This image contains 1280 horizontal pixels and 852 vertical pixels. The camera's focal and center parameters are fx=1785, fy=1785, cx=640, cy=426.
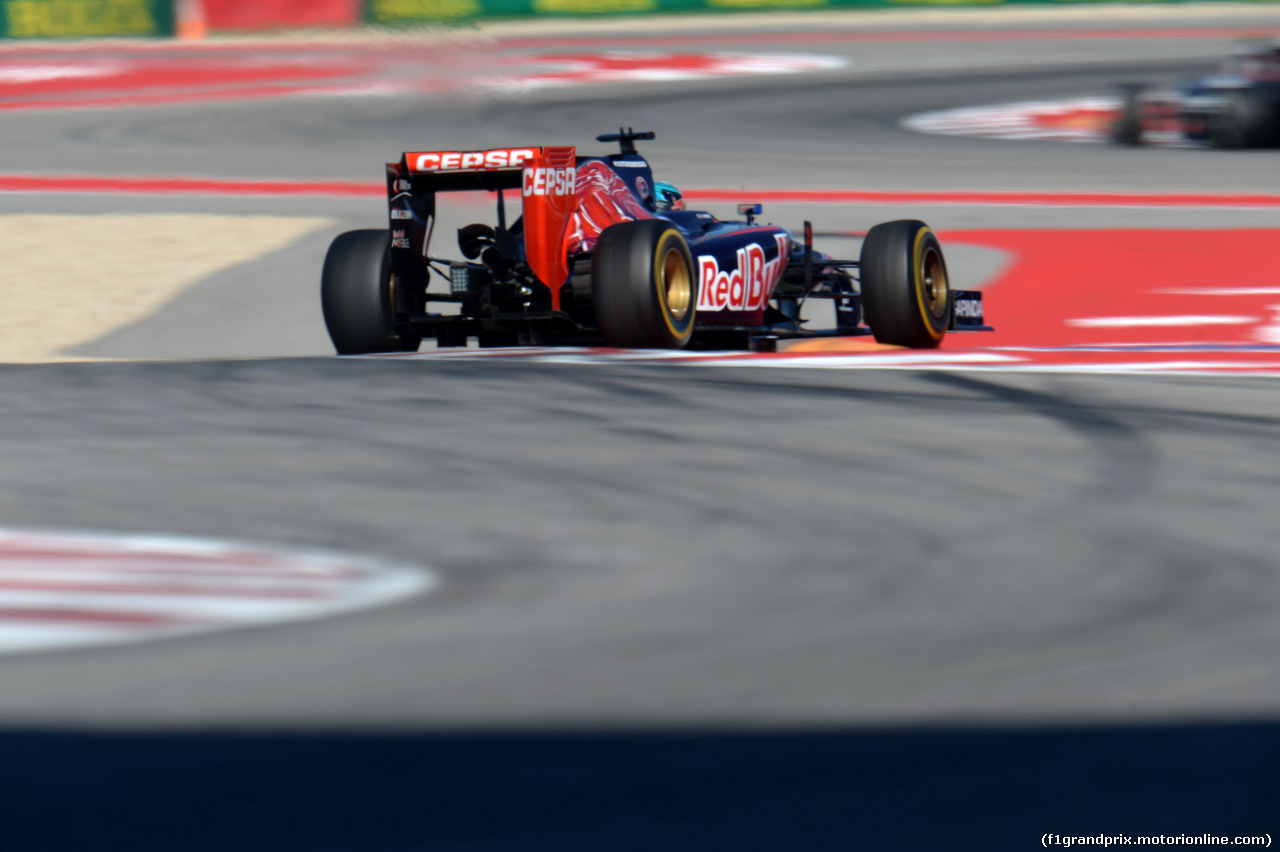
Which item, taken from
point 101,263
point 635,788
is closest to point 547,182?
point 101,263

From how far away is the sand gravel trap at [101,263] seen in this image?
10859mm

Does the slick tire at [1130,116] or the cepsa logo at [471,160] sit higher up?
the slick tire at [1130,116]

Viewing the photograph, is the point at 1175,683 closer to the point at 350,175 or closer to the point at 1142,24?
the point at 350,175

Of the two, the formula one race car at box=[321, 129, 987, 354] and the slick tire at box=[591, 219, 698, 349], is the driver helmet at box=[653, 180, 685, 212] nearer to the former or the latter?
the formula one race car at box=[321, 129, 987, 354]

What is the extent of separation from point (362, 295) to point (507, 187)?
91 centimetres

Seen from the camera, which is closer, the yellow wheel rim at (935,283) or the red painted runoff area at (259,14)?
the yellow wheel rim at (935,283)

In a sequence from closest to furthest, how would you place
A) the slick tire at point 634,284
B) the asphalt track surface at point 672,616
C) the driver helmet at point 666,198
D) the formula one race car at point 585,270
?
1. the asphalt track surface at point 672,616
2. the slick tire at point 634,284
3. the formula one race car at point 585,270
4. the driver helmet at point 666,198

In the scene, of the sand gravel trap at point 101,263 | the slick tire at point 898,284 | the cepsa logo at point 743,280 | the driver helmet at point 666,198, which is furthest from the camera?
the sand gravel trap at point 101,263

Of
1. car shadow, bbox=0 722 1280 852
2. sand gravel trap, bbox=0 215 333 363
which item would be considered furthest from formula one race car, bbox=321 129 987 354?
car shadow, bbox=0 722 1280 852

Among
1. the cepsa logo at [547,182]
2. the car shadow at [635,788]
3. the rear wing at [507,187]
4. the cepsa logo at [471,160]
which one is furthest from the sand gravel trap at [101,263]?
the car shadow at [635,788]

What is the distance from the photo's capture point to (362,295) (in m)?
8.75

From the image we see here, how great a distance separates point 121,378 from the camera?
23.8 ft

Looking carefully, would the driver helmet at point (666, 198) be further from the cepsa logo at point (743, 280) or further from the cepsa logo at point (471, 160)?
the cepsa logo at point (471, 160)

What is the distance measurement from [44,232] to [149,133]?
7.49 meters
